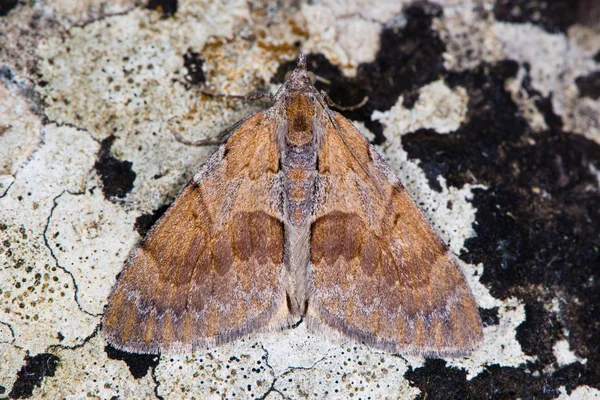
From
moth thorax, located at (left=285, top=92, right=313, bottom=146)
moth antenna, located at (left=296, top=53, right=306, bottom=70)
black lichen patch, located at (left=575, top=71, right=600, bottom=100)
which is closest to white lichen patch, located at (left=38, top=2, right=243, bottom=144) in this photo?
moth antenna, located at (left=296, top=53, right=306, bottom=70)

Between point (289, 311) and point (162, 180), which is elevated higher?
point (162, 180)

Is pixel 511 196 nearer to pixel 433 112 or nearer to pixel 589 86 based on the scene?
pixel 433 112

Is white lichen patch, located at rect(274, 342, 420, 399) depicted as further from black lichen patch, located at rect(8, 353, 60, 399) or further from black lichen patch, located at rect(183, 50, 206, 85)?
black lichen patch, located at rect(183, 50, 206, 85)

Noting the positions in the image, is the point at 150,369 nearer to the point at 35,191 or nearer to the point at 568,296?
the point at 35,191

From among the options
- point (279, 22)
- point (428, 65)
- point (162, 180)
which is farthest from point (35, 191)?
point (428, 65)

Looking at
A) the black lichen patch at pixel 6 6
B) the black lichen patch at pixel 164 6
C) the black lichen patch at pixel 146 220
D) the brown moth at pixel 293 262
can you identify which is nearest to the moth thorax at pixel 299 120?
the brown moth at pixel 293 262

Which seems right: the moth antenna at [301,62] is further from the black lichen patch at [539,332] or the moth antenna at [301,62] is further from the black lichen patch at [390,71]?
the black lichen patch at [539,332]
